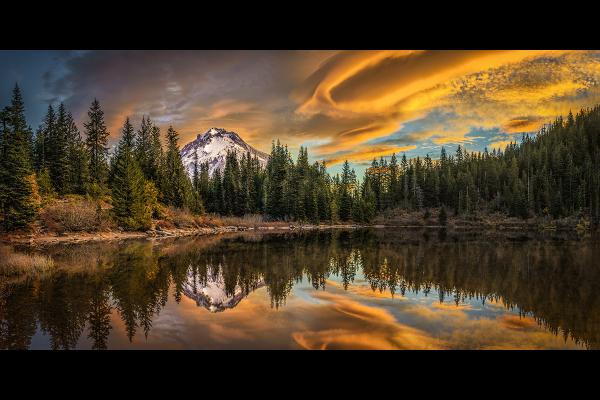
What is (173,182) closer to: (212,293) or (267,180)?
(267,180)

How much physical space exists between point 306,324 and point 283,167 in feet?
247

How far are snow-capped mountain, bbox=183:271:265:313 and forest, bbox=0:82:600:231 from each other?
29.0 meters

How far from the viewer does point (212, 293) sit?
44.6 ft

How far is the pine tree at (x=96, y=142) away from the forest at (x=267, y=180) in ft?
0.51

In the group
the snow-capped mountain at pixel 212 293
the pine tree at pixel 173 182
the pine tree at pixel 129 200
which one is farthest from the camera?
the pine tree at pixel 173 182

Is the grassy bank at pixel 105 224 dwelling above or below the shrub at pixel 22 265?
above

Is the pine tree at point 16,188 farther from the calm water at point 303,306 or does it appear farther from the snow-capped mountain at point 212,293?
the snow-capped mountain at point 212,293

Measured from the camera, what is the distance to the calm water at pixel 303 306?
27.7 ft

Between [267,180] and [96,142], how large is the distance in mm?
36973

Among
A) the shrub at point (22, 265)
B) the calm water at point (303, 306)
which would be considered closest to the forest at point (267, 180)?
the shrub at point (22, 265)

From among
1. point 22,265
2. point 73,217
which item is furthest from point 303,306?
point 73,217

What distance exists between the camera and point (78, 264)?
19750mm
